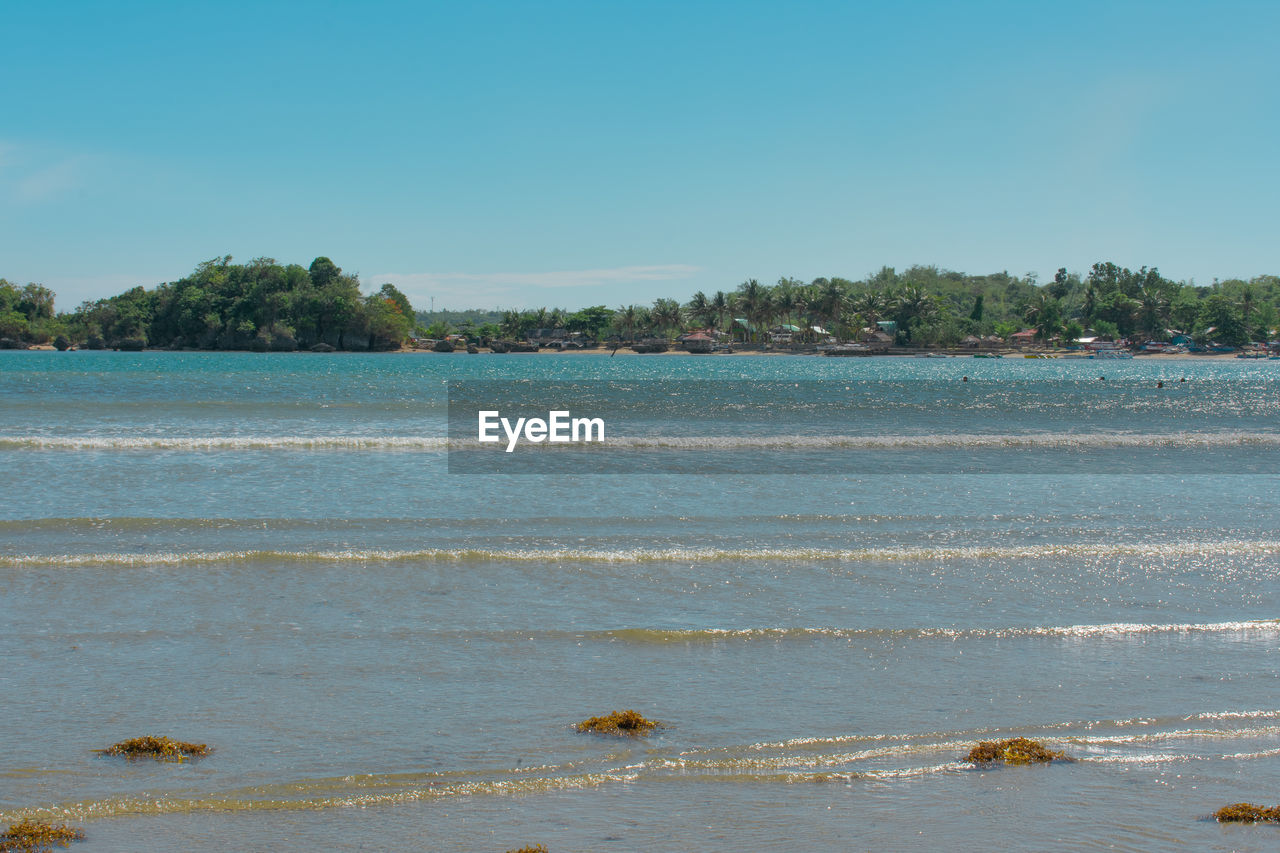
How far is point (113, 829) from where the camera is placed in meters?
5.25

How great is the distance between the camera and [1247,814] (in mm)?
5438

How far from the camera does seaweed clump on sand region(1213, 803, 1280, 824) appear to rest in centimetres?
541

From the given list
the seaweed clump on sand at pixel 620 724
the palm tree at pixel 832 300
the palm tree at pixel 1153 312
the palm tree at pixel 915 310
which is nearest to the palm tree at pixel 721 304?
the palm tree at pixel 832 300

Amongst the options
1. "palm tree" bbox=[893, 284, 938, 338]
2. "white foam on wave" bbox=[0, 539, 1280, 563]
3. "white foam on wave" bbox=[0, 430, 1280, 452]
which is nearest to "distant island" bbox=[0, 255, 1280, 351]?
"palm tree" bbox=[893, 284, 938, 338]

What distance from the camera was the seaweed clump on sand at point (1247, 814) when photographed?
17.7 ft

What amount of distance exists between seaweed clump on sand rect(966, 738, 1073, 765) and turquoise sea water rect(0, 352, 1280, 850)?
4.4 inches

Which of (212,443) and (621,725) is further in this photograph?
(212,443)

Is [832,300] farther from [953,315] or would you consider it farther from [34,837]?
[34,837]

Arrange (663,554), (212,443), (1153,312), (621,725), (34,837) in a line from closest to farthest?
(34,837), (621,725), (663,554), (212,443), (1153,312)

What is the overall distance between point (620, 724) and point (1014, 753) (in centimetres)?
261

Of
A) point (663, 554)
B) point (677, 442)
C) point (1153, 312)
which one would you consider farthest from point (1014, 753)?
point (1153, 312)

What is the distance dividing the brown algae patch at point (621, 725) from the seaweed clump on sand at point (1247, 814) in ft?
11.3

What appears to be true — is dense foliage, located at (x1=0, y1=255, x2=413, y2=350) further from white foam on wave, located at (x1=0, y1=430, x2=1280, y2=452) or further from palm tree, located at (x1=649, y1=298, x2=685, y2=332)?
white foam on wave, located at (x1=0, y1=430, x2=1280, y2=452)

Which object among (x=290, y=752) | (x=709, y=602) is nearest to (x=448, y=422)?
(x=709, y=602)
